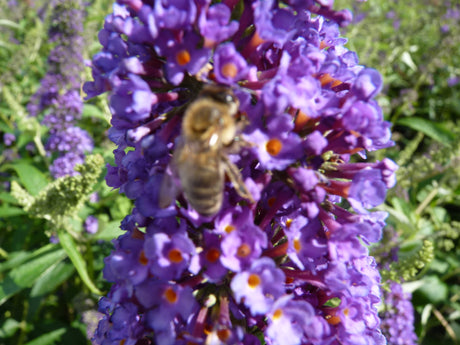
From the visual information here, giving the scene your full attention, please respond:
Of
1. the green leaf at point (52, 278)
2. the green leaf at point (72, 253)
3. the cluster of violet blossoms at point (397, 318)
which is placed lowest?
the green leaf at point (52, 278)

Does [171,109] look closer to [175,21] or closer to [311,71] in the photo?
[175,21]

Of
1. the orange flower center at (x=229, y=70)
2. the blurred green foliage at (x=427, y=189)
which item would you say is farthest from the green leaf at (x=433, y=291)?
the orange flower center at (x=229, y=70)

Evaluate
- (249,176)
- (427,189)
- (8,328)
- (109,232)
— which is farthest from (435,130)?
(8,328)

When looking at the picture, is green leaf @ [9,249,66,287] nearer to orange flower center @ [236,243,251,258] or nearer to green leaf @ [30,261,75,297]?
green leaf @ [30,261,75,297]

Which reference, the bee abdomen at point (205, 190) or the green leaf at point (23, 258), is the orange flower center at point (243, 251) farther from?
the green leaf at point (23, 258)

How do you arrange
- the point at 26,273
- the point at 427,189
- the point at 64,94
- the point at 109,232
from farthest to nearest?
1. the point at 427,189
2. the point at 64,94
3. the point at 109,232
4. the point at 26,273

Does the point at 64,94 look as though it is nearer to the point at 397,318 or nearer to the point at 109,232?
the point at 109,232
